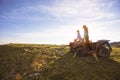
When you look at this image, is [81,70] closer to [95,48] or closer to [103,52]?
[95,48]

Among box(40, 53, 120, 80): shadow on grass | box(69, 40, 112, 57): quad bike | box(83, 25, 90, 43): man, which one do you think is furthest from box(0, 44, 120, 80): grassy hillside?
box(83, 25, 90, 43): man

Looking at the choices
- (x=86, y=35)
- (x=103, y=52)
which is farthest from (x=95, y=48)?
(x=86, y=35)

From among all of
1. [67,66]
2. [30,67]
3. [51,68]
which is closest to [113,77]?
[67,66]

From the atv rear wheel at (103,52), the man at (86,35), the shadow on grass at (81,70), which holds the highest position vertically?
the man at (86,35)

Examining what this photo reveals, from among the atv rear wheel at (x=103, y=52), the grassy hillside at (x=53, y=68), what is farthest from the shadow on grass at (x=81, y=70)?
the atv rear wheel at (x=103, y=52)

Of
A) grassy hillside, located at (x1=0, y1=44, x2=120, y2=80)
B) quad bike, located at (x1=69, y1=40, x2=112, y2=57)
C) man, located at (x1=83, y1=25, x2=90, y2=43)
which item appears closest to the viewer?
grassy hillside, located at (x1=0, y1=44, x2=120, y2=80)

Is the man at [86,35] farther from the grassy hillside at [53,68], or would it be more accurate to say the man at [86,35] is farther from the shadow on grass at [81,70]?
the shadow on grass at [81,70]

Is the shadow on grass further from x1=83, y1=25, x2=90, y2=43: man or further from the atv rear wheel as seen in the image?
x1=83, y1=25, x2=90, y2=43: man

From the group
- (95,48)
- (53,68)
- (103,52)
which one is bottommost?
(53,68)

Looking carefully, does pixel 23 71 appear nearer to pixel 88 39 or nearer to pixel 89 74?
pixel 89 74

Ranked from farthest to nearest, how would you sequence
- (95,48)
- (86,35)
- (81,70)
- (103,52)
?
1. (86,35)
2. (95,48)
3. (103,52)
4. (81,70)

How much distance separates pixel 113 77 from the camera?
1310 centimetres

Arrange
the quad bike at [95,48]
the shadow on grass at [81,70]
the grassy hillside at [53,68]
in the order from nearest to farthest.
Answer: the shadow on grass at [81,70] < the grassy hillside at [53,68] < the quad bike at [95,48]

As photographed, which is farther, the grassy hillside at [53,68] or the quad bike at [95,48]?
the quad bike at [95,48]
